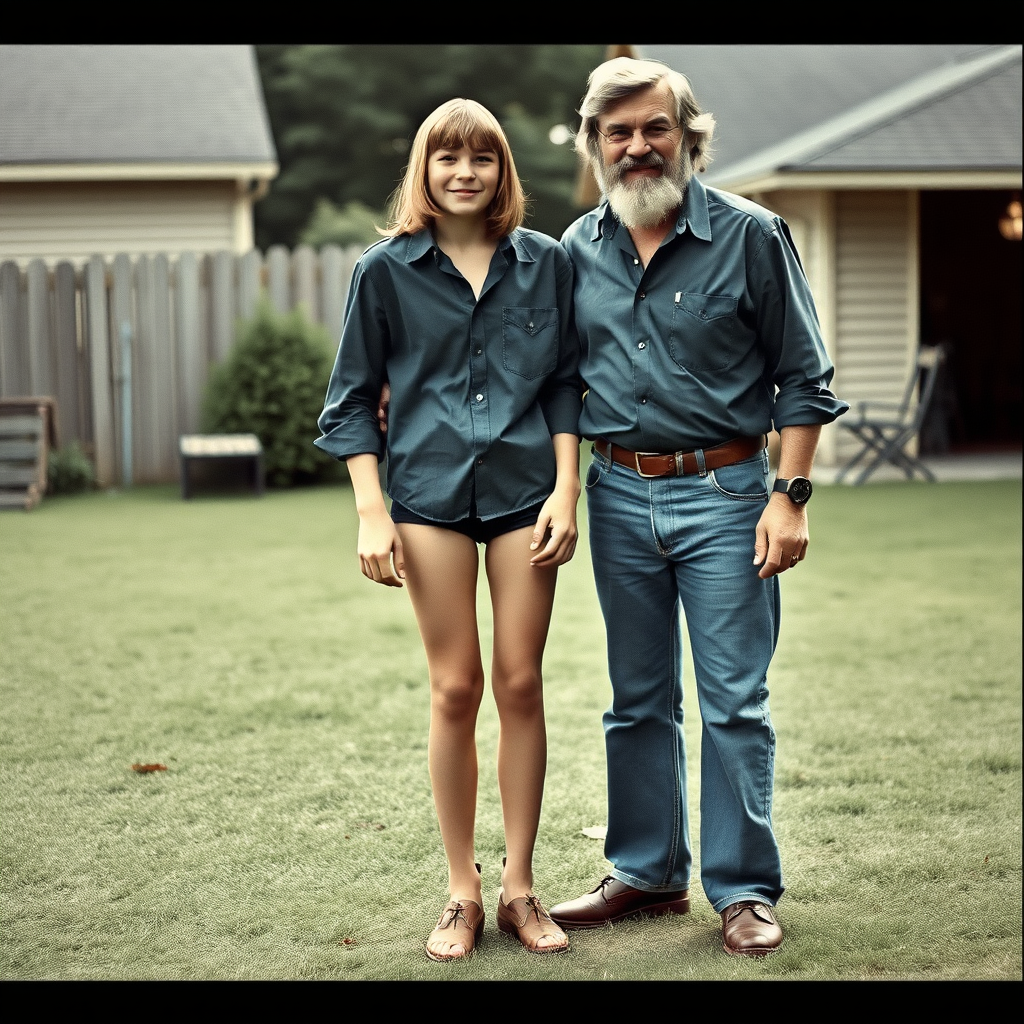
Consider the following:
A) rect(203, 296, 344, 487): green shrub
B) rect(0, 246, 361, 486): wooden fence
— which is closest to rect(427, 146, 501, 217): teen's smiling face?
rect(0, 246, 361, 486): wooden fence

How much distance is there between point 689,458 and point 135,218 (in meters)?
10.0

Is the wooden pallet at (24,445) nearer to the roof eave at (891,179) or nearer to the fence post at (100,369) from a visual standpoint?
the fence post at (100,369)

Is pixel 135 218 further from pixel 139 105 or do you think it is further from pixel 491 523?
pixel 491 523

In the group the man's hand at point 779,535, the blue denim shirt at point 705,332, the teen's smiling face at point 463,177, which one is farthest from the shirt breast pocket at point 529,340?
the man's hand at point 779,535

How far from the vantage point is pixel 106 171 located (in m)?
10.8

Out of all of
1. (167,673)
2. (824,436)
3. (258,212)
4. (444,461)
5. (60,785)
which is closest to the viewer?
(444,461)

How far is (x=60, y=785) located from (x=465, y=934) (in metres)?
1.60

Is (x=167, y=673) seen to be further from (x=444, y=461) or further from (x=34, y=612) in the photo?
(x=444, y=461)

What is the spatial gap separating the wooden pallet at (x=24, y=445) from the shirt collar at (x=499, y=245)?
7.24 m

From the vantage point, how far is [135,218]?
11.7 m

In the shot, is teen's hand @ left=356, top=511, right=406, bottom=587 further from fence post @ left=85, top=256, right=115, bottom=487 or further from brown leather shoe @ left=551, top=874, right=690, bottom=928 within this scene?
fence post @ left=85, top=256, right=115, bottom=487

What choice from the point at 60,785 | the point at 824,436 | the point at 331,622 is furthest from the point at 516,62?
the point at 60,785

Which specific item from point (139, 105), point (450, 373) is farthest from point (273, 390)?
point (450, 373)

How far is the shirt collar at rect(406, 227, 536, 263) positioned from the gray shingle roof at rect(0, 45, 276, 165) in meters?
5.85
